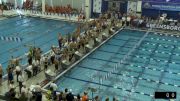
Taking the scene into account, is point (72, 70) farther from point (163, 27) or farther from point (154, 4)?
point (154, 4)

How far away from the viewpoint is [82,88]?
1596 cm

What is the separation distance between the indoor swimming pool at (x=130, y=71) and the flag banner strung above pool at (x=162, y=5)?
579cm

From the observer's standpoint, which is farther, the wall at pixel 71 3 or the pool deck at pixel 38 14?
the wall at pixel 71 3

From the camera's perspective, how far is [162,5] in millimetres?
29875

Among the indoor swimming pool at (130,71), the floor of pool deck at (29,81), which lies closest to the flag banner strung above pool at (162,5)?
the indoor swimming pool at (130,71)

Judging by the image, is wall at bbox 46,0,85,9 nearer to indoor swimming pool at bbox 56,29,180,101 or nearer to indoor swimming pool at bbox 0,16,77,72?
indoor swimming pool at bbox 0,16,77,72

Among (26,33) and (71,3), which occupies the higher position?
(71,3)

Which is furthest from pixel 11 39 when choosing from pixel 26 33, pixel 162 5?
pixel 162 5

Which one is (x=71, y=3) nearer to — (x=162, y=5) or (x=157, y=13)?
(x=157, y=13)

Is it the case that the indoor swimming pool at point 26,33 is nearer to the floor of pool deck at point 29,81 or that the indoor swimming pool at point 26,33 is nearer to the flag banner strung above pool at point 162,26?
the floor of pool deck at point 29,81

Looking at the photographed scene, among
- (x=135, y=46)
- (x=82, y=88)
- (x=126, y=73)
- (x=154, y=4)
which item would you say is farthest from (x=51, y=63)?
(x=154, y=4)

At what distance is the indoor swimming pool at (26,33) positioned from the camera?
2095 cm

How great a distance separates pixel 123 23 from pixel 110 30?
3.16m

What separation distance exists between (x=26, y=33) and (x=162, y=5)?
41.7 feet
